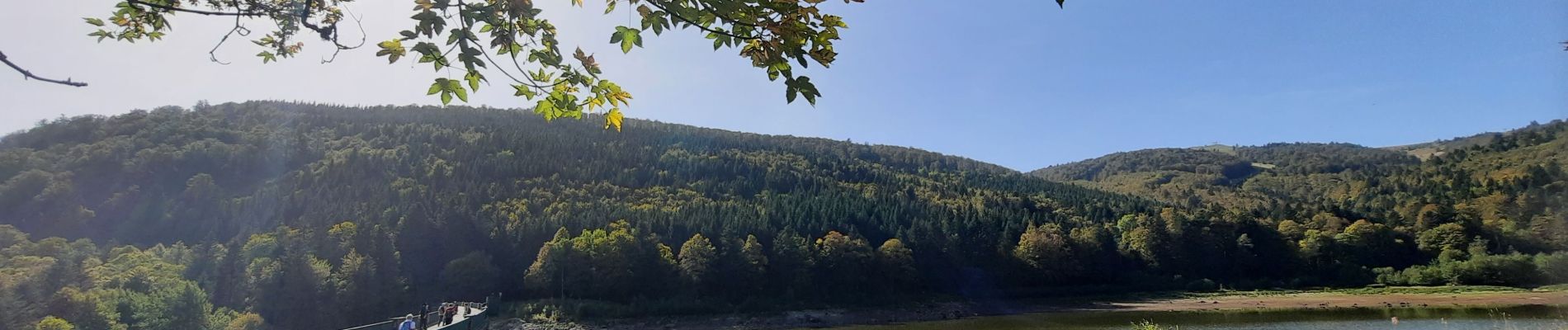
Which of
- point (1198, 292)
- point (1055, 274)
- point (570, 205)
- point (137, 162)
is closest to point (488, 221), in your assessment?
point (570, 205)

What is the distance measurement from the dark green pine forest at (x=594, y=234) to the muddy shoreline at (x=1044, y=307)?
2508 millimetres

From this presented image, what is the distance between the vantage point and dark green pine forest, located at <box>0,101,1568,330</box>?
203 feet

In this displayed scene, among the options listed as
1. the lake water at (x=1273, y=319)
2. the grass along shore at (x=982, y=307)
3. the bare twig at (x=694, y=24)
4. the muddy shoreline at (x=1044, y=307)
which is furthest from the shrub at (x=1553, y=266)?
the bare twig at (x=694, y=24)

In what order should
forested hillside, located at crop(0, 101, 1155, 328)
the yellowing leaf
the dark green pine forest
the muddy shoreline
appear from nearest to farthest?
the yellowing leaf, the muddy shoreline, the dark green pine forest, forested hillside, located at crop(0, 101, 1155, 328)

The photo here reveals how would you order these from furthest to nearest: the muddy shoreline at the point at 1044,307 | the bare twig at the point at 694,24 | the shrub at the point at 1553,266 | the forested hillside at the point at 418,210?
the forested hillside at the point at 418,210 → the muddy shoreline at the point at 1044,307 → the shrub at the point at 1553,266 → the bare twig at the point at 694,24

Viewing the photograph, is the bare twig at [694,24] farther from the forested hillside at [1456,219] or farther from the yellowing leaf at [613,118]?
the forested hillside at [1456,219]

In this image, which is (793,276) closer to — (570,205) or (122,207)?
(570,205)

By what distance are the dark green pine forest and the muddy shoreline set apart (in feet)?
8.23

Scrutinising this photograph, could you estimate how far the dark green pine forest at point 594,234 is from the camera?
203 ft

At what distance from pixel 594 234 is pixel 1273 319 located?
5593cm

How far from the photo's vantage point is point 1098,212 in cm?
10719

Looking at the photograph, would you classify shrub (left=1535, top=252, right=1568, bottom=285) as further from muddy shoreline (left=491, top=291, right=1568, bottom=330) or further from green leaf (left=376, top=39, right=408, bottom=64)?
green leaf (left=376, top=39, right=408, bottom=64)

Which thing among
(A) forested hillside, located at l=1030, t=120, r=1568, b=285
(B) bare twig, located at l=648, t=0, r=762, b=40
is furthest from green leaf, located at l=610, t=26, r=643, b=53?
(A) forested hillside, located at l=1030, t=120, r=1568, b=285

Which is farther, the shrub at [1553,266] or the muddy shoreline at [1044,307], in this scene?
the muddy shoreline at [1044,307]
